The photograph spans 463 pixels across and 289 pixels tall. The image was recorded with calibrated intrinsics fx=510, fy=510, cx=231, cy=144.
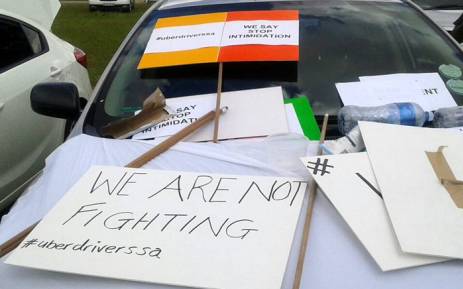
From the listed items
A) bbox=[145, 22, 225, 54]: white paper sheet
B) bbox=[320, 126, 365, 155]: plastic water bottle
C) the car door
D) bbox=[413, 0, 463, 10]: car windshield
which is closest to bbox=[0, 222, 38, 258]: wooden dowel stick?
bbox=[320, 126, 365, 155]: plastic water bottle

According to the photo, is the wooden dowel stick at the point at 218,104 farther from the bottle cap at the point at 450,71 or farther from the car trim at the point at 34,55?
the car trim at the point at 34,55

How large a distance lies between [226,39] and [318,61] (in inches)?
16.3

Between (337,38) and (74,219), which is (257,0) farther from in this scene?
(74,219)

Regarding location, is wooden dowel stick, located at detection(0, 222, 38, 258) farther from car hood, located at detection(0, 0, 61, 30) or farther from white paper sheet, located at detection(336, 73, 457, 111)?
car hood, located at detection(0, 0, 61, 30)

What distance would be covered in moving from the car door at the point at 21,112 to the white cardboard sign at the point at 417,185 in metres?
2.55

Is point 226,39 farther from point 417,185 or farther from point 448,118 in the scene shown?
point 417,185

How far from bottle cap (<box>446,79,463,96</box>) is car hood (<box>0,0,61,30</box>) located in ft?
10.5

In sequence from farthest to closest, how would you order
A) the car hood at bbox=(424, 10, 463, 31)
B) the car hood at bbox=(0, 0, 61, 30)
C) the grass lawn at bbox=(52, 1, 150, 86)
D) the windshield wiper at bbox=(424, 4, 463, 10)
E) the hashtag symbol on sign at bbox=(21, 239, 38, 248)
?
the grass lawn at bbox=(52, 1, 150, 86) → the windshield wiper at bbox=(424, 4, 463, 10) → the car hood at bbox=(424, 10, 463, 31) → the car hood at bbox=(0, 0, 61, 30) → the hashtag symbol on sign at bbox=(21, 239, 38, 248)

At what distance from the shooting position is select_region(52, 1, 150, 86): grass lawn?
29.3 ft

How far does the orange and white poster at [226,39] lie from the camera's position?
216cm

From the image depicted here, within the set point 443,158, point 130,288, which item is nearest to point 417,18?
point 443,158

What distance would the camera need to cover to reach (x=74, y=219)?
1.46 m

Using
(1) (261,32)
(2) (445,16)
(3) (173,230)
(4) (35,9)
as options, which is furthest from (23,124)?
(2) (445,16)

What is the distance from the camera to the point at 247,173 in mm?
1612
